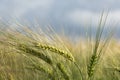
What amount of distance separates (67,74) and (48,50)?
0.67 feet

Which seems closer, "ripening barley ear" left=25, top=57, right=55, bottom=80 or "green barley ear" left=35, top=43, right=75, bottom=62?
"green barley ear" left=35, top=43, right=75, bottom=62

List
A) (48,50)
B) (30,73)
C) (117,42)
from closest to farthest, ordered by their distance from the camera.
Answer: (48,50)
(30,73)
(117,42)

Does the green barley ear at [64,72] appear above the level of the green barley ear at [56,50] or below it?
below

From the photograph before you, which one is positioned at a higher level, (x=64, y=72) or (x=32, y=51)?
(x=32, y=51)

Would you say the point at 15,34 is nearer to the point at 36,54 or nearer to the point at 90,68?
the point at 36,54

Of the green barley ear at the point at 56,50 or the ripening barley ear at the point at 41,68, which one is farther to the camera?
the ripening barley ear at the point at 41,68

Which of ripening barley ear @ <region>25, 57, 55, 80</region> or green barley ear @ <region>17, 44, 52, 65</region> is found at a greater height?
A: green barley ear @ <region>17, 44, 52, 65</region>

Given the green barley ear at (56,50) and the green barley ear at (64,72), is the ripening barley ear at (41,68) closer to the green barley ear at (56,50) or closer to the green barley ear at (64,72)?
the green barley ear at (64,72)

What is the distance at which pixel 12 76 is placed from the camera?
2748 millimetres

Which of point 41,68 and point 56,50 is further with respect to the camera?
point 41,68

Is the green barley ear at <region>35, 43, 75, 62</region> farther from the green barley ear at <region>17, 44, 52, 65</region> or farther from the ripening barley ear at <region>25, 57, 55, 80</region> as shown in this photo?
the ripening barley ear at <region>25, 57, 55, 80</region>

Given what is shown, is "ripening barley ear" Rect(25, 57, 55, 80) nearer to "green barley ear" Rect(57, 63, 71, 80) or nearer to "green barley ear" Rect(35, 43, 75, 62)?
"green barley ear" Rect(57, 63, 71, 80)

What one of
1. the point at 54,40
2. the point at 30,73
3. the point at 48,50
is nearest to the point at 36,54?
the point at 48,50

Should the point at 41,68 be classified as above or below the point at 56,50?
below
